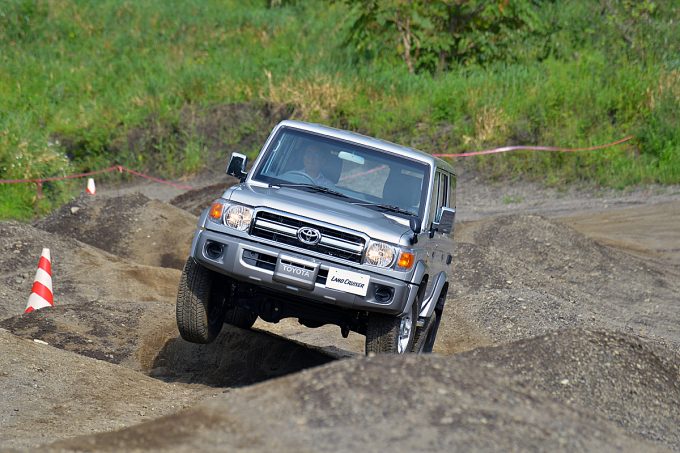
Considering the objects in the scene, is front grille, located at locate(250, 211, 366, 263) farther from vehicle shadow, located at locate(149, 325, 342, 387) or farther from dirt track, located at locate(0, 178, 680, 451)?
vehicle shadow, located at locate(149, 325, 342, 387)

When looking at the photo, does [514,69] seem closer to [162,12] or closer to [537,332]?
[162,12]

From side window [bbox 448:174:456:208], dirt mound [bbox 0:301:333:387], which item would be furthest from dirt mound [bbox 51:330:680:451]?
side window [bbox 448:174:456:208]

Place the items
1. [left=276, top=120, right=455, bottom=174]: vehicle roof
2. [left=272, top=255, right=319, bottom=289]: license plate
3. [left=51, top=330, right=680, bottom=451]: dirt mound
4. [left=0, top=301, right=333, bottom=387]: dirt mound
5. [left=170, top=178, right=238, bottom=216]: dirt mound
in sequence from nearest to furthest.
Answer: [left=51, top=330, right=680, bottom=451]: dirt mound < [left=272, top=255, right=319, bottom=289]: license plate < [left=276, top=120, right=455, bottom=174]: vehicle roof < [left=0, top=301, right=333, bottom=387]: dirt mound < [left=170, top=178, right=238, bottom=216]: dirt mound

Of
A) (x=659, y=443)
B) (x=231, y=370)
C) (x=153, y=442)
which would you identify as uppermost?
(x=153, y=442)

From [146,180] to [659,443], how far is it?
21.7 metres

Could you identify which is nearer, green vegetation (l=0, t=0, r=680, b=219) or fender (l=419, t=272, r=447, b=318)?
fender (l=419, t=272, r=447, b=318)

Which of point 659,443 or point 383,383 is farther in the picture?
point 659,443

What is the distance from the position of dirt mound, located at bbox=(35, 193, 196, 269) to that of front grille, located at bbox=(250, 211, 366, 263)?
7.99m

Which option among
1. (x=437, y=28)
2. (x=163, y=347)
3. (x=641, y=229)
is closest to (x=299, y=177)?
(x=163, y=347)

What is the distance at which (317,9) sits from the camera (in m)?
38.8

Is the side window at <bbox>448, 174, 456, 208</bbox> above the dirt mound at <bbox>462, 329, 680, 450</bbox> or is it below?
above

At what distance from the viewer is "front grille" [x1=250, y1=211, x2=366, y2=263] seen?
27.0ft

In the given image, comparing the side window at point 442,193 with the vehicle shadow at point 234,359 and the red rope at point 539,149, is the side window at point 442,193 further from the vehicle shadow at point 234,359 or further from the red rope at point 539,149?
the red rope at point 539,149

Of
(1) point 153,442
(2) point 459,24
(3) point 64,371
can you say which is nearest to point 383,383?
(1) point 153,442
